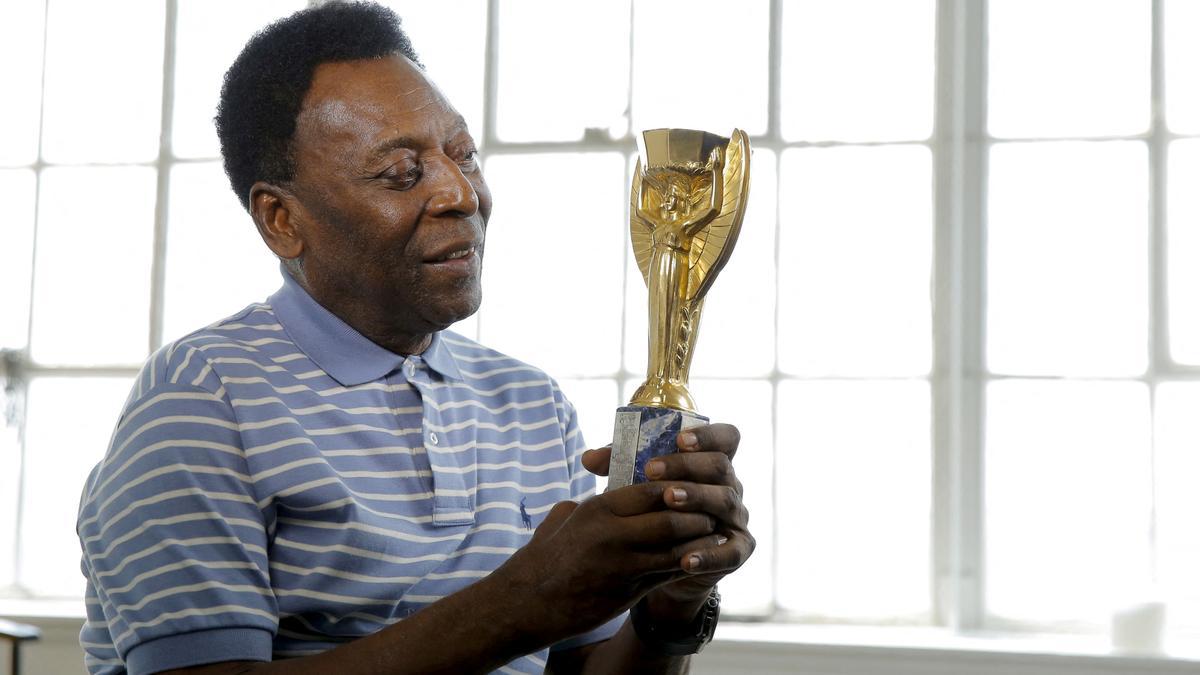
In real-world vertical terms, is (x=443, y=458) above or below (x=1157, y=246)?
below

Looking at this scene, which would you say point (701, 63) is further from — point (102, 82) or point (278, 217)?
Result: point (278, 217)

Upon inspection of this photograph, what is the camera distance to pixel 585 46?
270 centimetres

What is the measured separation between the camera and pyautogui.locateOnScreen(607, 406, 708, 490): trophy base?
951mm

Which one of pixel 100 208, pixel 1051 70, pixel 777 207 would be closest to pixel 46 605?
pixel 100 208

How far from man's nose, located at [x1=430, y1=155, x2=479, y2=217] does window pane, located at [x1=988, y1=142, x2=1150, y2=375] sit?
5.10ft

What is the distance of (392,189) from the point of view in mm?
1186

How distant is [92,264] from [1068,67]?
6.86ft

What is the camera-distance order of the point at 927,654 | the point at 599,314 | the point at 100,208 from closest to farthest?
the point at 927,654, the point at 599,314, the point at 100,208

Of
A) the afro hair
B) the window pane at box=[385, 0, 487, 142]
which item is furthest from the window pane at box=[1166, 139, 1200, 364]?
the afro hair

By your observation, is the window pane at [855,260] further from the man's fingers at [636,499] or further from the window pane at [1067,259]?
the man's fingers at [636,499]

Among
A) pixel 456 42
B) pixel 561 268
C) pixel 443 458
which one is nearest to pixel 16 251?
pixel 456 42

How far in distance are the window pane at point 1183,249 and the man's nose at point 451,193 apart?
5.58ft

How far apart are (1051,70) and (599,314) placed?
100 cm

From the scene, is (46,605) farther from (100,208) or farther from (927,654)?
(927,654)
